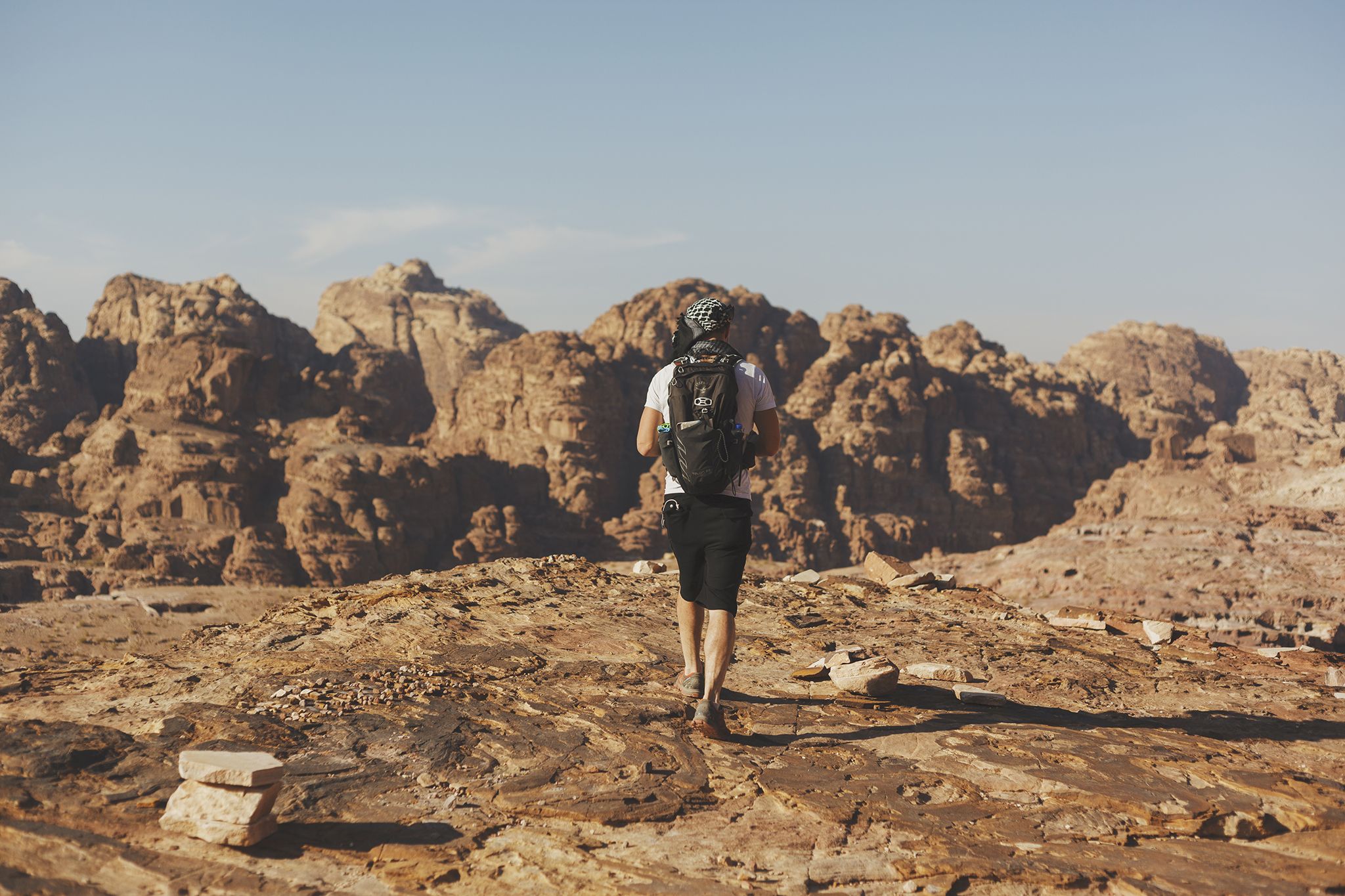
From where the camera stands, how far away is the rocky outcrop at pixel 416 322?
114m

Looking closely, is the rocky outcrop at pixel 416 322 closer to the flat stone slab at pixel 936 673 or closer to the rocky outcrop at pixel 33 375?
the rocky outcrop at pixel 33 375


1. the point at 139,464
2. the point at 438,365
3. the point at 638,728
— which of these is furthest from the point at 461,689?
the point at 438,365

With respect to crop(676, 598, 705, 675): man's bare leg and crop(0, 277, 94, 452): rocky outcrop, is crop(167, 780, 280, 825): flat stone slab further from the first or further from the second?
crop(0, 277, 94, 452): rocky outcrop

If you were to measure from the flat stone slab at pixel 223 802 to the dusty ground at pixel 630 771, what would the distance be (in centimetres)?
14

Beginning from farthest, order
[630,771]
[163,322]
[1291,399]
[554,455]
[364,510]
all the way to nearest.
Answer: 1. [1291,399]
2. [163,322]
3. [554,455]
4. [364,510]
5. [630,771]

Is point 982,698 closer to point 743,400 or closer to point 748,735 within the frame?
point 748,735

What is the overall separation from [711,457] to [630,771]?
6.42 ft

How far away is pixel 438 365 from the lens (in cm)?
11488

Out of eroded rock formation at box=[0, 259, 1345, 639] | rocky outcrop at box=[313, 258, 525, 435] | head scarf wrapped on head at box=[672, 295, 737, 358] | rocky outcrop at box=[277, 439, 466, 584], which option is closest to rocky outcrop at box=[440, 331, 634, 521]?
eroded rock formation at box=[0, 259, 1345, 639]

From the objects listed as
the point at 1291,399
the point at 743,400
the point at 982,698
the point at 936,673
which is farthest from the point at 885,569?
the point at 1291,399

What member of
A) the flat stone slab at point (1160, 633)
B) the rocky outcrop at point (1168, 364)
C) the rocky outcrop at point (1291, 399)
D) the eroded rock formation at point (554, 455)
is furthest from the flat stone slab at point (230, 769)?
the rocky outcrop at point (1168, 364)

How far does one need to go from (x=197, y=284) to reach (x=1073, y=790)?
90.4m

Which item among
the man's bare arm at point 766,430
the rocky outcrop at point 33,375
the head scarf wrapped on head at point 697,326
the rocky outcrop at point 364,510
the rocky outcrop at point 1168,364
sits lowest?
the rocky outcrop at point 364,510

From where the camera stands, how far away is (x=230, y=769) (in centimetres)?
475
